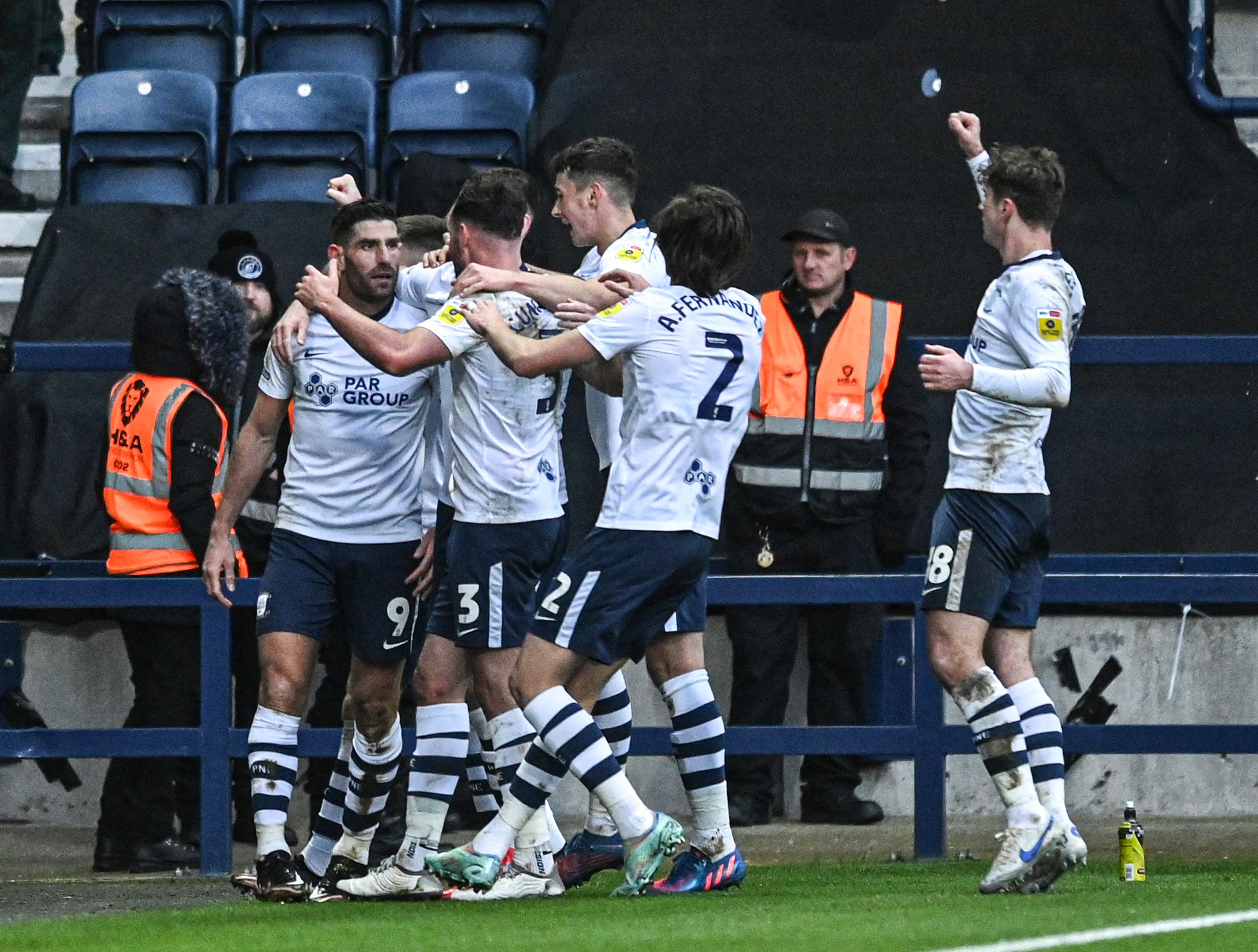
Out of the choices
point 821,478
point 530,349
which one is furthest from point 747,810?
point 530,349

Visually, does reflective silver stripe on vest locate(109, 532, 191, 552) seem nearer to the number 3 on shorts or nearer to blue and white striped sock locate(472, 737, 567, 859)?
blue and white striped sock locate(472, 737, 567, 859)

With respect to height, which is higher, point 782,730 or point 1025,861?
point 782,730

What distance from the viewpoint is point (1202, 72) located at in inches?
365

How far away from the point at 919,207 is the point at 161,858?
4.18m

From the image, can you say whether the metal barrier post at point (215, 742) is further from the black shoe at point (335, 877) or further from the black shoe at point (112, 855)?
the black shoe at point (335, 877)

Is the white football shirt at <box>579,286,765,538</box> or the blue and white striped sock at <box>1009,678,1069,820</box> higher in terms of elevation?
the white football shirt at <box>579,286,765,538</box>

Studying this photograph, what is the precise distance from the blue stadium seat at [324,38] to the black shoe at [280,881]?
6.47m

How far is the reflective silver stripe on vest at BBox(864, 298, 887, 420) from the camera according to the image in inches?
317

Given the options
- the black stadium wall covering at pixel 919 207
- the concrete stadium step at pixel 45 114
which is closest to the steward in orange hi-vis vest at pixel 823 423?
the black stadium wall covering at pixel 919 207

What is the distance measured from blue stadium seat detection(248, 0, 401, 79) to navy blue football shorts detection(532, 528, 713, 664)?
6.53 m

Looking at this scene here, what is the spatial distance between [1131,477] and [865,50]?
2486mm

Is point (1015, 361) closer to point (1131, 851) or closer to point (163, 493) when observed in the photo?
point (1131, 851)

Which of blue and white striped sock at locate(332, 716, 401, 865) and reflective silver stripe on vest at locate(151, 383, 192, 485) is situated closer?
blue and white striped sock at locate(332, 716, 401, 865)

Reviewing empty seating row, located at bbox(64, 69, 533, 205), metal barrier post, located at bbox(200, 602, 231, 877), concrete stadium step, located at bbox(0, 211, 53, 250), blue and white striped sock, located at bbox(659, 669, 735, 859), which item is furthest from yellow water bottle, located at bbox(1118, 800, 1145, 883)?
concrete stadium step, located at bbox(0, 211, 53, 250)
